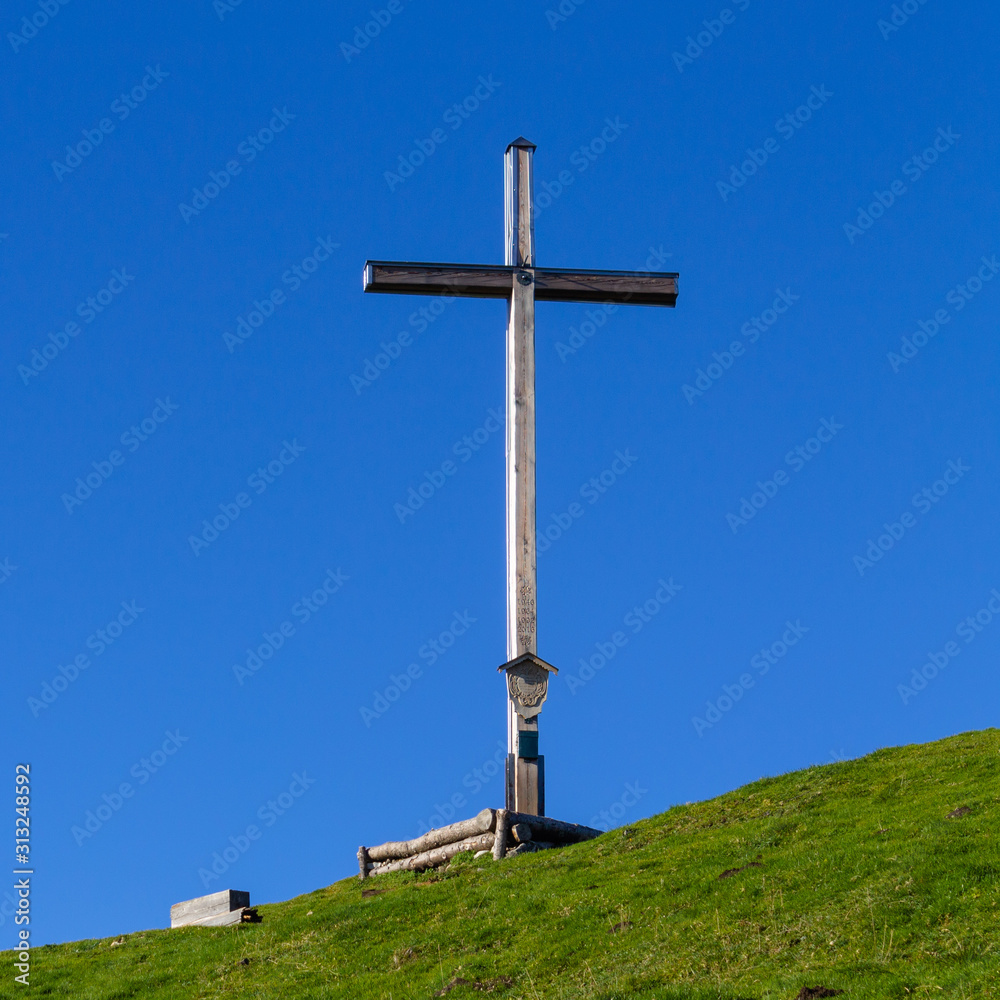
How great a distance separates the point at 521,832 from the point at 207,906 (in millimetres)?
4848

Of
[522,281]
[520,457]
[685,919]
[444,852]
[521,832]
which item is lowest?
[685,919]

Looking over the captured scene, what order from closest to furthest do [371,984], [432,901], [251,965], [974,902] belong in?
[974,902], [371,984], [251,965], [432,901]

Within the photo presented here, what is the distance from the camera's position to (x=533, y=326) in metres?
25.6

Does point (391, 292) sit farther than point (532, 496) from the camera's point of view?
Yes

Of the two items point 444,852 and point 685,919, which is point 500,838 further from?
point 685,919

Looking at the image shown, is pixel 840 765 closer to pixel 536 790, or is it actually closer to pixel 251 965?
pixel 536 790

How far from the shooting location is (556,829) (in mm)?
21891

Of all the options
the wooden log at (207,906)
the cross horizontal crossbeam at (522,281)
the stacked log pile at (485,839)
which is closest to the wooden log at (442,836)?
the stacked log pile at (485,839)

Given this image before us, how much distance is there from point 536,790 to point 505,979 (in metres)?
7.70

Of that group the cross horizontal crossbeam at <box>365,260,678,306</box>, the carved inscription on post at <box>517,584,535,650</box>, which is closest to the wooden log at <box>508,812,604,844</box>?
the carved inscription on post at <box>517,584,535,650</box>

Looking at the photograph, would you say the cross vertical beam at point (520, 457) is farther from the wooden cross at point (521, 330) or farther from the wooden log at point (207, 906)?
the wooden log at point (207, 906)

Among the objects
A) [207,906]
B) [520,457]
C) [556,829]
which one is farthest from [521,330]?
[207,906]

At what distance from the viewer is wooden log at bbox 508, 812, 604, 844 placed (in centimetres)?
2147

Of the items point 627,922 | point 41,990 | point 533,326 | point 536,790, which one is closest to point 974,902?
point 627,922
